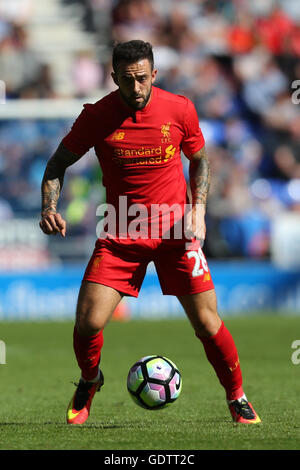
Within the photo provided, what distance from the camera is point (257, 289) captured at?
51.0 feet

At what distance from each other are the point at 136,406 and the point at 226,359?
1.42 m

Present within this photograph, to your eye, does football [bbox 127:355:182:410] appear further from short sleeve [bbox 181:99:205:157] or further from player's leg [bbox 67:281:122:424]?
short sleeve [bbox 181:99:205:157]

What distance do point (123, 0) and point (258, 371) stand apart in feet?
38.8

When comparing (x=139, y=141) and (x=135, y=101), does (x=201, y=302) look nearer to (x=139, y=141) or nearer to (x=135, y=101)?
(x=139, y=141)

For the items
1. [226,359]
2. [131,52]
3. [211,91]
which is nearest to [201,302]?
[226,359]

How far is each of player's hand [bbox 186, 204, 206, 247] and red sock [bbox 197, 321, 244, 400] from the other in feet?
2.08

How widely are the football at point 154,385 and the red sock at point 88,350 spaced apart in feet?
0.84

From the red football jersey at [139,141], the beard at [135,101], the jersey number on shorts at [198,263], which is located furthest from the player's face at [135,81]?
the jersey number on shorts at [198,263]

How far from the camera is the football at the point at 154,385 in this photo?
587 centimetres

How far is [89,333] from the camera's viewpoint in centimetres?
575

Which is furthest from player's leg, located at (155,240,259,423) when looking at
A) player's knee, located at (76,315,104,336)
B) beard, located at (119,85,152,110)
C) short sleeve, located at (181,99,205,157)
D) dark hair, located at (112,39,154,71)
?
dark hair, located at (112,39,154,71)

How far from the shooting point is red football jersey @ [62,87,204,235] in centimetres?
573

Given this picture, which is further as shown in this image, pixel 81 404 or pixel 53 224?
pixel 81 404

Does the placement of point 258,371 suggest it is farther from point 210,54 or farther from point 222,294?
point 210,54
